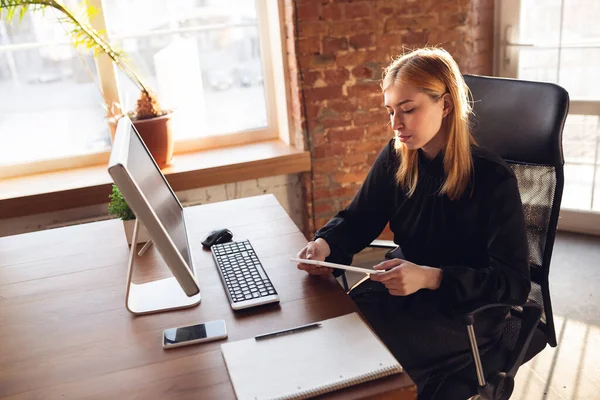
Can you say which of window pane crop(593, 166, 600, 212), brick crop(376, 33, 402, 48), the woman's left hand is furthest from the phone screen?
window pane crop(593, 166, 600, 212)

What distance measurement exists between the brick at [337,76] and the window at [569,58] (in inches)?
38.4

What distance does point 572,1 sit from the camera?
10.0 ft

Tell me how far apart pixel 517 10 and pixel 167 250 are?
2.68 metres

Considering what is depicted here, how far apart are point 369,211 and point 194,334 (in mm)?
731

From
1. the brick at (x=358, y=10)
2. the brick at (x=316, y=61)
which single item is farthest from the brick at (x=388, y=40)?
the brick at (x=316, y=61)

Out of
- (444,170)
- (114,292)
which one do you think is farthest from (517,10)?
(114,292)

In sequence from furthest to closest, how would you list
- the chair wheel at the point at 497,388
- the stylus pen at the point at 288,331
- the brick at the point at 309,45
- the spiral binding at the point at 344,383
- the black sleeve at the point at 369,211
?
the brick at the point at 309,45
the black sleeve at the point at 369,211
the chair wheel at the point at 497,388
the stylus pen at the point at 288,331
the spiral binding at the point at 344,383

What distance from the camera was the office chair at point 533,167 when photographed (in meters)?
1.56

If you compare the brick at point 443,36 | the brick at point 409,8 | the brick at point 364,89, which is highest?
the brick at point 409,8

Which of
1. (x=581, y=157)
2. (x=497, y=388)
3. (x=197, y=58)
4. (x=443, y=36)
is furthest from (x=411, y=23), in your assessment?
(x=497, y=388)

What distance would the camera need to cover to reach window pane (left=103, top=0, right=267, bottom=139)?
3.00m

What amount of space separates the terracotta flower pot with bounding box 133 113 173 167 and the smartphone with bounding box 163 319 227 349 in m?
1.60

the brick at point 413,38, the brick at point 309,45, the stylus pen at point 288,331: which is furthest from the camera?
the brick at point 413,38

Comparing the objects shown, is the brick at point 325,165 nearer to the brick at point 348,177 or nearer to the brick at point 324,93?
the brick at point 348,177
